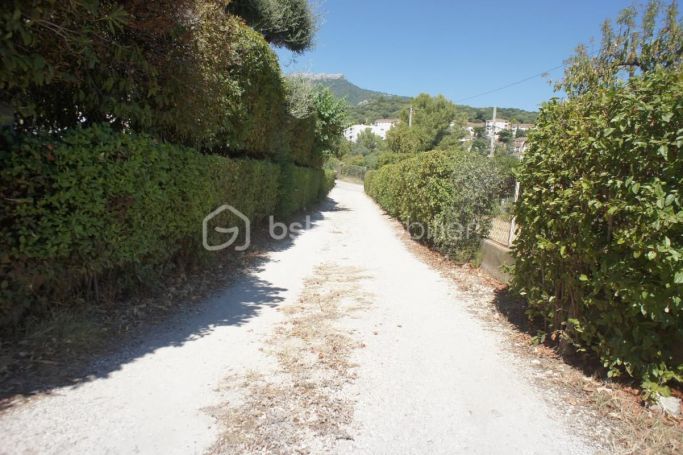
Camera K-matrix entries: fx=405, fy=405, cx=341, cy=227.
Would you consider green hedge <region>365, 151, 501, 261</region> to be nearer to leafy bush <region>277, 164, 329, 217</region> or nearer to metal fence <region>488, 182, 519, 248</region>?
metal fence <region>488, 182, 519, 248</region>

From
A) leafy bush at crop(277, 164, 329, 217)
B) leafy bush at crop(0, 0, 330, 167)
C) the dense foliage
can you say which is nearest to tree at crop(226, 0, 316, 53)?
leafy bush at crop(277, 164, 329, 217)

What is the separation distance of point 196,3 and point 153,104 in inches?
50.6

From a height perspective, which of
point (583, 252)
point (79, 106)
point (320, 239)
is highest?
point (79, 106)

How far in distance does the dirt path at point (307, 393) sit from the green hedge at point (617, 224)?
75cm

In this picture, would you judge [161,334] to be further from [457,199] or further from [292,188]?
[292,188]

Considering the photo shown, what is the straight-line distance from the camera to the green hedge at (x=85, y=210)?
3.23m

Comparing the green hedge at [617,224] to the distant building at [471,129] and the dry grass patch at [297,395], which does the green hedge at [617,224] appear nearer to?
the dry grass patch at [297,395]

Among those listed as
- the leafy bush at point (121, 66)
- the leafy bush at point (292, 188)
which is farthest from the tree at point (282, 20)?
the leafy bush at point (121, 66)

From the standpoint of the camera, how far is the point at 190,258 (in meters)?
6.23

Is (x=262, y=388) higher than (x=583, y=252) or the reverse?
the reverse

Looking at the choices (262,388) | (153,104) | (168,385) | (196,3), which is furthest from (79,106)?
(262,388)

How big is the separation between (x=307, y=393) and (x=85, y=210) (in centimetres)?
257

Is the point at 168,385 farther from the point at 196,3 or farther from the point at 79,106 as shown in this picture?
the point at 196,3

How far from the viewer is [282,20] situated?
1376cm
